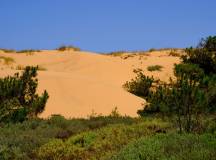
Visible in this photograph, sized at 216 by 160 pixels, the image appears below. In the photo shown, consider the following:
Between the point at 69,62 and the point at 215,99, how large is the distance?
49.0 feet

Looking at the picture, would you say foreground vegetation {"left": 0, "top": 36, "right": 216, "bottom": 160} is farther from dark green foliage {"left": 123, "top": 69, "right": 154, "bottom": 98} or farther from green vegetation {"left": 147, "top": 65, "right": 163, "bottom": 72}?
green vegetation {"left": 147, "top": 65, "right": 163, "bottom": 72}

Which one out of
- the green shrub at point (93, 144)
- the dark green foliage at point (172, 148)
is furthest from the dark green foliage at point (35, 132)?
the dark green foliage at point (172, 148)

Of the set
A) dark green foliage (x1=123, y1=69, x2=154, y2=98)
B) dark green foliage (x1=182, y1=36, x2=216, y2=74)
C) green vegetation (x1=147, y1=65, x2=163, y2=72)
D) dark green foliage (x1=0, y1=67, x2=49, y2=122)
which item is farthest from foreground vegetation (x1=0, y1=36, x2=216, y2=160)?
green vegetation (x1=147, y1=65, x2=163, y2=72)

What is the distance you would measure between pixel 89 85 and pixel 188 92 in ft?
33.5

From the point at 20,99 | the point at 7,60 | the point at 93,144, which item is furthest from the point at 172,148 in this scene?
the point at 7,60

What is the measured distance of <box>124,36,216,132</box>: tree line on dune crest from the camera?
13.7 metres

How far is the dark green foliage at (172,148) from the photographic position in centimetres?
902

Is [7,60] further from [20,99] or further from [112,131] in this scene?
[112,131]

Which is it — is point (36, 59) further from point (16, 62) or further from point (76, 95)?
point (76, 95)

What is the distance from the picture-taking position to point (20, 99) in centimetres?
1858

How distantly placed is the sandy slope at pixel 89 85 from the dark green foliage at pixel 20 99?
67cm

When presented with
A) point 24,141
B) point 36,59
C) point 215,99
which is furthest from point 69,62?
point 24,141

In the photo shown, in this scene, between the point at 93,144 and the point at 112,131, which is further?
the point at 112,131

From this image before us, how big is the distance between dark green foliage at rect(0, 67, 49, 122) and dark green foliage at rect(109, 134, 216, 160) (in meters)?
6.63
